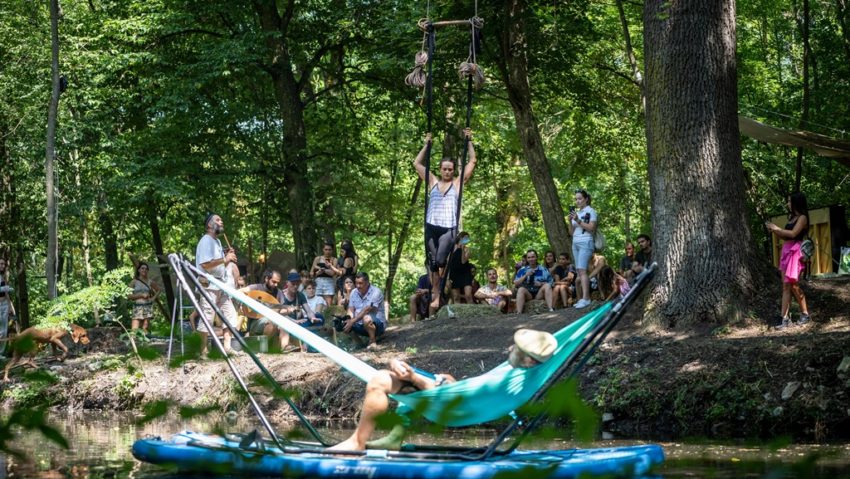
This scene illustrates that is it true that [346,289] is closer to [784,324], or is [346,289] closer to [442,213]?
[442,213]

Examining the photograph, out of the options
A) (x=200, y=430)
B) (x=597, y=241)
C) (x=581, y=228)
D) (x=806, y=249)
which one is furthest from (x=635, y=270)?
(x=200, y=430)

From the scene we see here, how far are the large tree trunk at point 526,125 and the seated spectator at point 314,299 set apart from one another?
3717mm

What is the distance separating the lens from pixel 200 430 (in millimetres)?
2533

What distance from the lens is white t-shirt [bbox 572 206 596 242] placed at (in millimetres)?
14078

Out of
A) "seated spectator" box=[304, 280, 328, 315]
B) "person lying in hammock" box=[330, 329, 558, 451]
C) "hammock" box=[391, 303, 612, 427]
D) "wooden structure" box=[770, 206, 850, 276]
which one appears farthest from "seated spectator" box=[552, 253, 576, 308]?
"hammock" box=[391, 303, 612, 427]

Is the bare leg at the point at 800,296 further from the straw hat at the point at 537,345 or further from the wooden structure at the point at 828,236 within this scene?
the wooden structure at the point at 828,236

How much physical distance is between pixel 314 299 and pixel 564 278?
3.53 metres

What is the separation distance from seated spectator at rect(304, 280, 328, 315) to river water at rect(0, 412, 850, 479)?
3.85 metres

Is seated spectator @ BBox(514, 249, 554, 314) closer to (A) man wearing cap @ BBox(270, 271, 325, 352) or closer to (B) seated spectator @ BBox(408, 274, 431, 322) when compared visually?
(B) seated spectator @ BBox(408, 274, 431, 322)

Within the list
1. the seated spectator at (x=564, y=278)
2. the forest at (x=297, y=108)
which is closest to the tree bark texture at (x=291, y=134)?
the forest at (x=297, y=108)

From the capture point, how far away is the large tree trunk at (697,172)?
10.8 meters

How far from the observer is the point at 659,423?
940cm

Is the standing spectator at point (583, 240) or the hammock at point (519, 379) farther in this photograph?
the standing spectator at point (583, 240)

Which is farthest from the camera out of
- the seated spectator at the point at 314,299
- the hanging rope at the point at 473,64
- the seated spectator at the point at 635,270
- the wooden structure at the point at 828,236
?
the wooden structure at the point at 828,236
